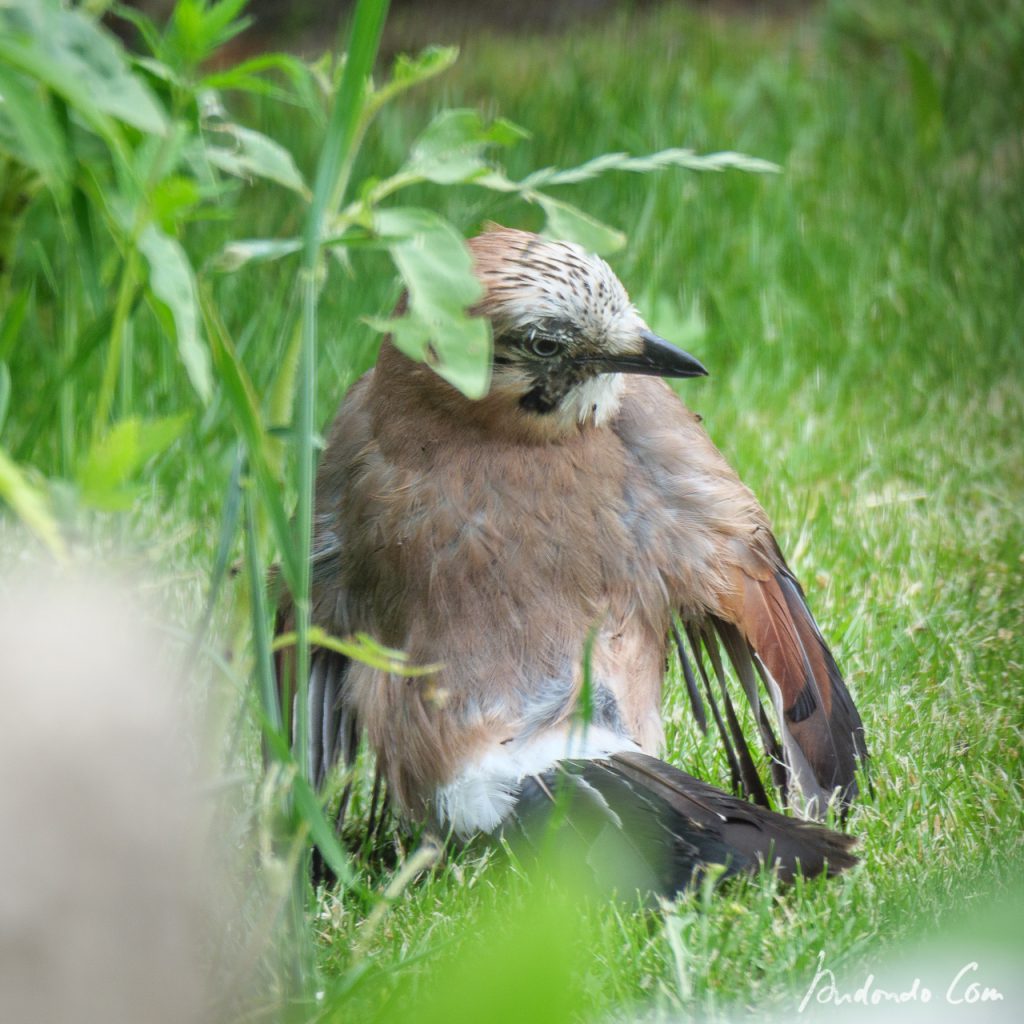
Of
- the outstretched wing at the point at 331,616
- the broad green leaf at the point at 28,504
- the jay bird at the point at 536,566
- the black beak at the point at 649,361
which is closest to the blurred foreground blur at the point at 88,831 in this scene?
the broad green leaf at the point at 28,504

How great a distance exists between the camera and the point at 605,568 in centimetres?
219

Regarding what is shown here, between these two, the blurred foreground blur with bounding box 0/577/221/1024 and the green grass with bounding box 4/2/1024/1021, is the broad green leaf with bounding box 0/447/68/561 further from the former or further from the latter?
the green grass with bounding box 4/2/1024/1021

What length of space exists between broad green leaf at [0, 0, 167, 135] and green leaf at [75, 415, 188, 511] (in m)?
0.26

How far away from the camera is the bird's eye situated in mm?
2156

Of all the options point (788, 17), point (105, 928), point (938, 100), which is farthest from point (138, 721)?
point (788, 17)

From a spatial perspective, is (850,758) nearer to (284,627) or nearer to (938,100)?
(284,627)

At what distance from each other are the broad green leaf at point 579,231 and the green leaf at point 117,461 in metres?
0.49

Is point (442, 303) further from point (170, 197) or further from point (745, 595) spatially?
point (745, 595)

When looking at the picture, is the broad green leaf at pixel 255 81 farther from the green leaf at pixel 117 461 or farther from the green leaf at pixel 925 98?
the green leaf at pixel 925 98

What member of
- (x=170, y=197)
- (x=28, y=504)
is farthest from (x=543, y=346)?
(x=28, y=504)

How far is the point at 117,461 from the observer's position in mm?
1275

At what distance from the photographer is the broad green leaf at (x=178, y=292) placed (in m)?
1.28

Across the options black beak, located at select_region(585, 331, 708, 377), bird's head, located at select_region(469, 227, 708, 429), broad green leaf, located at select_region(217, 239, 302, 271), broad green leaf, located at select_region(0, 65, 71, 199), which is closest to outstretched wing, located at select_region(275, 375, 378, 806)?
bird's head, located at select_region(469, 227, 708, 429)

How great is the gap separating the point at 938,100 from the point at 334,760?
3.72m
